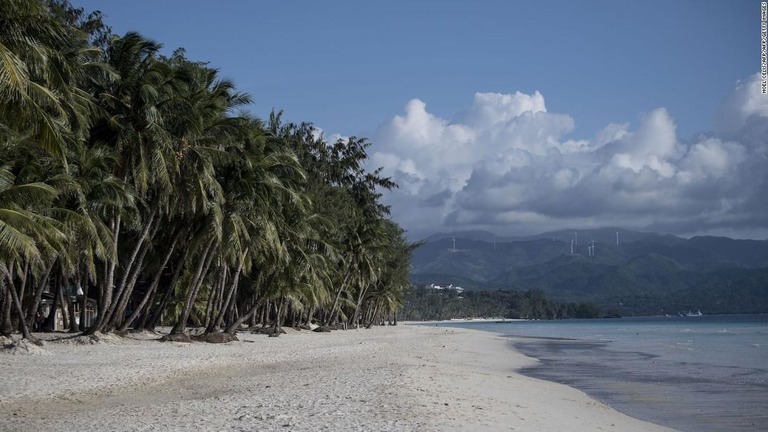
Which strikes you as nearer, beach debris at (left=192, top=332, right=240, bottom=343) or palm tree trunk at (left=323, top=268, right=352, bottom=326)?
beach debris at (left=192, top=332, right=240, bottom=343)

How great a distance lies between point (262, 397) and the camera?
12844 mm

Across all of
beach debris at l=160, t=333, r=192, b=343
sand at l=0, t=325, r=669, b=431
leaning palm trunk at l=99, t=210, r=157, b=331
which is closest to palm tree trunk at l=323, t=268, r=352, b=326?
beach debris at l=160, t=333, r=192, b=343

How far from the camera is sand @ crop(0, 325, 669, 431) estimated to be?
10391 millimetres

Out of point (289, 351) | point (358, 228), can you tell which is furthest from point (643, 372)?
point (358, 228)

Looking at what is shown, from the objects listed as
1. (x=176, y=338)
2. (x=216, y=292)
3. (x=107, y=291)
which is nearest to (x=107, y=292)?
(x=107, y=291)

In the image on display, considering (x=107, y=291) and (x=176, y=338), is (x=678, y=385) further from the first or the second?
(x=107, y=291)

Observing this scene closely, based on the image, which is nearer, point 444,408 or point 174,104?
point 444,408

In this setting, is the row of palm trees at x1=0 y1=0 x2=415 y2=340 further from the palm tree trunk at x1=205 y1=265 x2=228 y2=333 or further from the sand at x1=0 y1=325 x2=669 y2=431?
the sand at x1=0 y1=325 x2=669 y2=431

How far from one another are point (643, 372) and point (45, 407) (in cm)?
2179

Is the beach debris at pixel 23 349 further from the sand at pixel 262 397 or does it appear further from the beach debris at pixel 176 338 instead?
the beach debris at pixel 176 338

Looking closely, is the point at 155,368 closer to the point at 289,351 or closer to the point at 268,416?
the point at 268,416

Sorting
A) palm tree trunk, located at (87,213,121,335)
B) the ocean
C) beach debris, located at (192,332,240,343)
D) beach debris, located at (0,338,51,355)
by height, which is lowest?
the ocean

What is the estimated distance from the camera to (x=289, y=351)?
27.3 meters

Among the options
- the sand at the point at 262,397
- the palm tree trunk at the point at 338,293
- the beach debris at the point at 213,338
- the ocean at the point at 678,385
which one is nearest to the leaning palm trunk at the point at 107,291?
the sand at the point at 262,397
